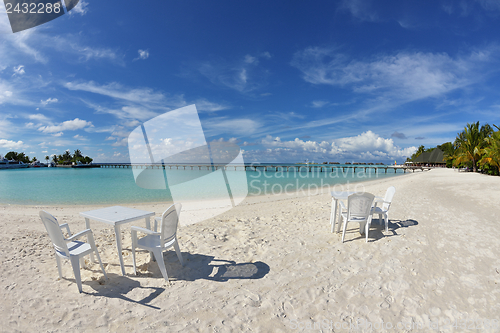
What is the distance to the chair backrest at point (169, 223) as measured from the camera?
10.1 ft

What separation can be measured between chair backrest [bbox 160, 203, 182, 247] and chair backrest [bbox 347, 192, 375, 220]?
3.06 m

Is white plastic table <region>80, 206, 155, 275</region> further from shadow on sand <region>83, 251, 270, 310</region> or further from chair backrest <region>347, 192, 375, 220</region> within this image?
chair backrest <region>347, 192, 375, 220</region>

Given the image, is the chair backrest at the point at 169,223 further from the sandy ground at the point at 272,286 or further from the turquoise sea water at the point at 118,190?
the turquoise sea water at the point at 118,190

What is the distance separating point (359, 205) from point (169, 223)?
3.40 metres

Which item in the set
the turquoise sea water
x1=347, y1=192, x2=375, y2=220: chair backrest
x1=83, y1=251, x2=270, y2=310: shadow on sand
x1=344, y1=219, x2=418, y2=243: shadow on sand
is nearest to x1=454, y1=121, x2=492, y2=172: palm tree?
the turquoise sea water

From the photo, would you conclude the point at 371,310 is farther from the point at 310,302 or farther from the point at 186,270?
the point at 186,270

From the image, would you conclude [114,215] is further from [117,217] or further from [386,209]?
[386,209]

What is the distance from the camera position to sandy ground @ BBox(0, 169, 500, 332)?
2346mm

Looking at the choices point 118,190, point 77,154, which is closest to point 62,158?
point 77,154

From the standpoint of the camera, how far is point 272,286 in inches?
117

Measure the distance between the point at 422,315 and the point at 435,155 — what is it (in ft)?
278

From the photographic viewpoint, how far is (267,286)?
2975 mm

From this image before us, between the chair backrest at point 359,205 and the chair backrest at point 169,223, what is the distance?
306 centimetres

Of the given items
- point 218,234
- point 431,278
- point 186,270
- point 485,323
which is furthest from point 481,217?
point 186,270
